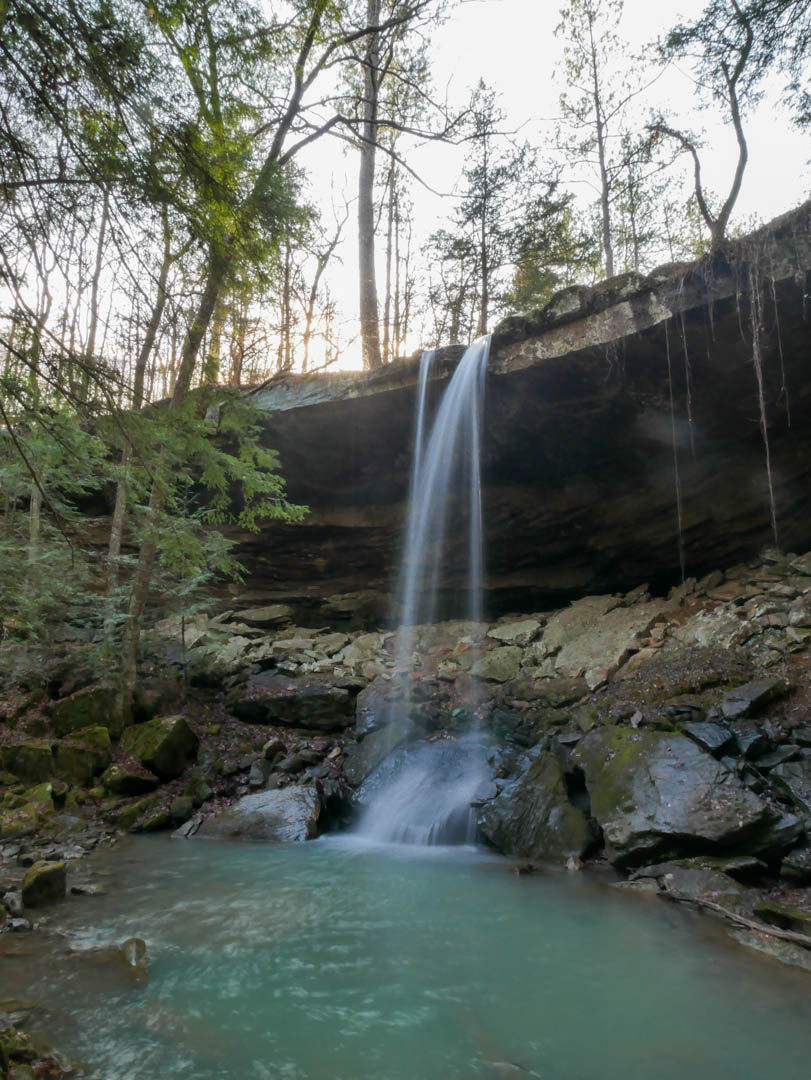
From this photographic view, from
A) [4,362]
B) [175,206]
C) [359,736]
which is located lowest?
[359,736]

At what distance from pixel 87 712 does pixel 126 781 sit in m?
1.42

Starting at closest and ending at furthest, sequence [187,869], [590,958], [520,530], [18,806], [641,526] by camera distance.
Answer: [590,958] < [187,869] < [18,806] < [641,526] < [520,530]

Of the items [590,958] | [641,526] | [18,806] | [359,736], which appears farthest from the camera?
[641,526]

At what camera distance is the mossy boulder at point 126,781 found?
7293mm

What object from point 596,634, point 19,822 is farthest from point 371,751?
point 596,634

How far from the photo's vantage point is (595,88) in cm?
1428

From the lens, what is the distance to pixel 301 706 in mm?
9453

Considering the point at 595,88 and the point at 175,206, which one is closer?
the point at 175,206

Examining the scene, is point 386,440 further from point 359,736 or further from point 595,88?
point 595,88

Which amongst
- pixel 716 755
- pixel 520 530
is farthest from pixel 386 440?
pixel 716 755

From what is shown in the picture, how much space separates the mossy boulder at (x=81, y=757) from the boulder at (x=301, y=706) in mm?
2292

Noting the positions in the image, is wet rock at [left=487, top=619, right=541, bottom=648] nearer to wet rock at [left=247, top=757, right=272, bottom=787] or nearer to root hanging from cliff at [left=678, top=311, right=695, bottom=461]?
root hanging from cliff at [left=678, top=311, right=695, bottom=461]

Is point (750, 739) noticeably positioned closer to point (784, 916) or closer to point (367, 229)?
point (784, 916)

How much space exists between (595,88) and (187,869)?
18.1 meters
